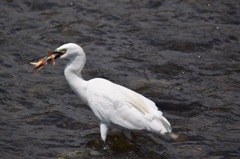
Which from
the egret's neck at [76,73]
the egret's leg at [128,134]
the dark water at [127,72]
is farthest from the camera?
the egret's leg at [128,134]

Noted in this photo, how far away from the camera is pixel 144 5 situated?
514 inches

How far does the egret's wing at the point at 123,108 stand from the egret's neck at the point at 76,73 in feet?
0.46

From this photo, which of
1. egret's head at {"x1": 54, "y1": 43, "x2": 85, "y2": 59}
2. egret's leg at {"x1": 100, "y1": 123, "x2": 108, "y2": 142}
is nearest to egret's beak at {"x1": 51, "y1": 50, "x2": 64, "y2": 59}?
egret's head at {"x1": 54, "y1": 43, "x2": 85, "y2": 59}

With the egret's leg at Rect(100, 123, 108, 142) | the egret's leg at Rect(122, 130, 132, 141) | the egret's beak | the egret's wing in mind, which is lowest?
the egret's leg at Rect(122, 130, 132, 141)

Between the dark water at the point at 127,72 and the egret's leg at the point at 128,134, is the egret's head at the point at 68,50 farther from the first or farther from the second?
the egret's leg at the point at 128,134

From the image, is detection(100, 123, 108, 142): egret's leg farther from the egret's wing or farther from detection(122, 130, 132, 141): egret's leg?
detection(122, 130, 132, 141): egret's leg

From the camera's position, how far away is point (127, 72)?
10.3 metres

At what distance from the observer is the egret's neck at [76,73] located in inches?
317

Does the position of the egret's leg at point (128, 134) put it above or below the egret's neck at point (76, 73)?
below

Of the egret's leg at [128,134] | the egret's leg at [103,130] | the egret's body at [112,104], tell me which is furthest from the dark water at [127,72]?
the egret's body at [112,104]

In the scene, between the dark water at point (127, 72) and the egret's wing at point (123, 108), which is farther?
the dark water at point (127, 72)

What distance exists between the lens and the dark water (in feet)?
26.9

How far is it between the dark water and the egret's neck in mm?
755

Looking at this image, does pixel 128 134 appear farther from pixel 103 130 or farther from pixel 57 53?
pixel 57 53
